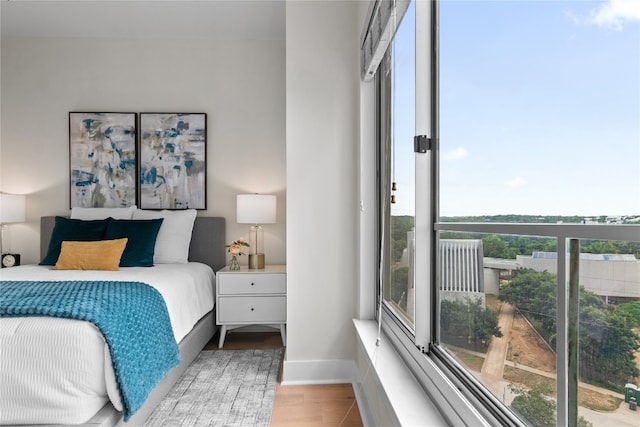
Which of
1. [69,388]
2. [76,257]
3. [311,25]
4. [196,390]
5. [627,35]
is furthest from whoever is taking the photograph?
[76,257]

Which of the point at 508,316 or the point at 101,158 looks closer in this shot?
the point at 508,316

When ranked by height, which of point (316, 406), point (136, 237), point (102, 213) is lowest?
point (316, 406)

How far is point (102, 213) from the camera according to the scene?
383cm

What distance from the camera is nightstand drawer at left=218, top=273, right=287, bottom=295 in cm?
350

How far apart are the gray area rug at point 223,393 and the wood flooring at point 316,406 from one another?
6 cm

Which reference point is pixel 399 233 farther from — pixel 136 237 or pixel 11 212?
pixel 11 212

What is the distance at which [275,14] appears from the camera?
367cm

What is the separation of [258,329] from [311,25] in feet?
8.68

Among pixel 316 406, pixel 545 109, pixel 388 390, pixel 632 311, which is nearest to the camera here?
pixel 632 311

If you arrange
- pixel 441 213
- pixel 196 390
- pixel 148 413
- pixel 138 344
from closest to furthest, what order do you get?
pixel 441 213, pixel 138 344, pixel 148 413, pixel 196 390

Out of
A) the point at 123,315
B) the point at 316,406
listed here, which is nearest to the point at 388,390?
the point at 316,406

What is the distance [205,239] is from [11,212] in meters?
1.73

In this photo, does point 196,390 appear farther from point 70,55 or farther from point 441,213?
point 70,55

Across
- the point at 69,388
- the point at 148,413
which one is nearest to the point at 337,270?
the point at 148,413
